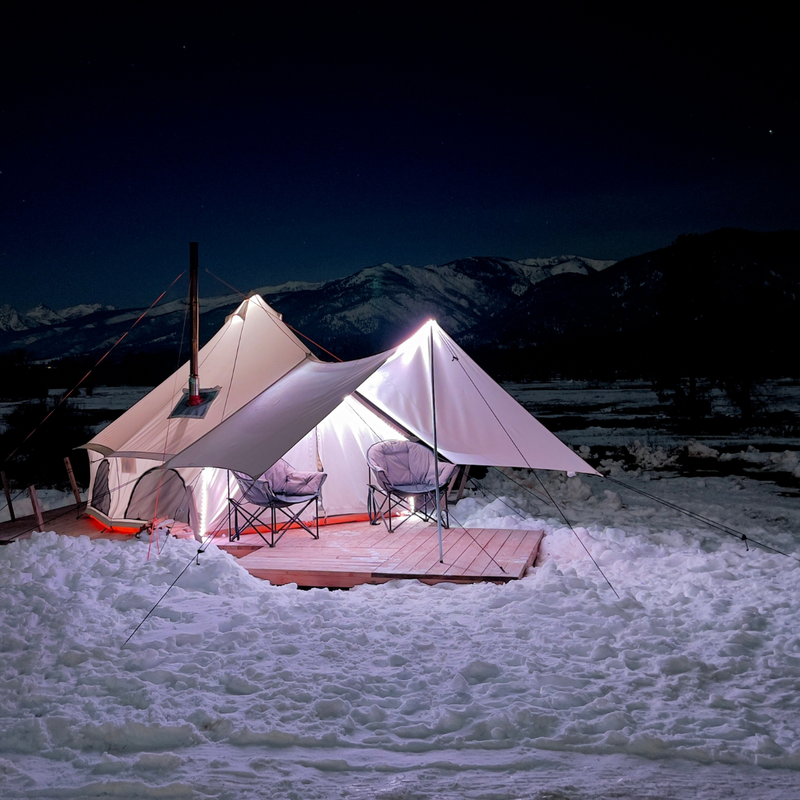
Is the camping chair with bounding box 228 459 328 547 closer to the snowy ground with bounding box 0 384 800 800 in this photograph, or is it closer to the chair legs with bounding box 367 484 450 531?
the chair legs with bounding box 367 484 450 531

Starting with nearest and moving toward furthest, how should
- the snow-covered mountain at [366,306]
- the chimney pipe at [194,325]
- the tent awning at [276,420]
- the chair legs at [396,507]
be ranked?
the tent awning at [276,420] < the chimney pipe at [194,325] < the chair legs at [396,507] < the snow-covered mountain at [366,306]

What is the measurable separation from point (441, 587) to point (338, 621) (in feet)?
2.96

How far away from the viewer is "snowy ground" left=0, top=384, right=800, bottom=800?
235cm

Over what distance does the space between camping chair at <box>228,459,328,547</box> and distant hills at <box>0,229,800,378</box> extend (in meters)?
15.8

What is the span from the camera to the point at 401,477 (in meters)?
6.61

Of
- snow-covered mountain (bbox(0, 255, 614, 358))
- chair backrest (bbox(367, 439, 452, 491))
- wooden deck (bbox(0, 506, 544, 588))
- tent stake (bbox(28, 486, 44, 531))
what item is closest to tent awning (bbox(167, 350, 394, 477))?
wooden deck (bbox(0, 506, 544, 588))

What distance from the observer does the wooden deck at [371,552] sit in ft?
15.6

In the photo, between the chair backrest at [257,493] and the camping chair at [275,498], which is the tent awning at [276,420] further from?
the chair backrest at [257,493]

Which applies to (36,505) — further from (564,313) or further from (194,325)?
(564,313)

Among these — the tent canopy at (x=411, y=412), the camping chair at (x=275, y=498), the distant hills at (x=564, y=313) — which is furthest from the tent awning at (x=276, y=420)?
the distant hills at (x=564, y=313)

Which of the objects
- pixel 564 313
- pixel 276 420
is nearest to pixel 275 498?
pixel 276 420

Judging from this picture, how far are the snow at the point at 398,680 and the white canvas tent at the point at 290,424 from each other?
769 mm

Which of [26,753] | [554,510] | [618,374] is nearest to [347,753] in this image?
[26,753]

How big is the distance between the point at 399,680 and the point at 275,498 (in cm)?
279
